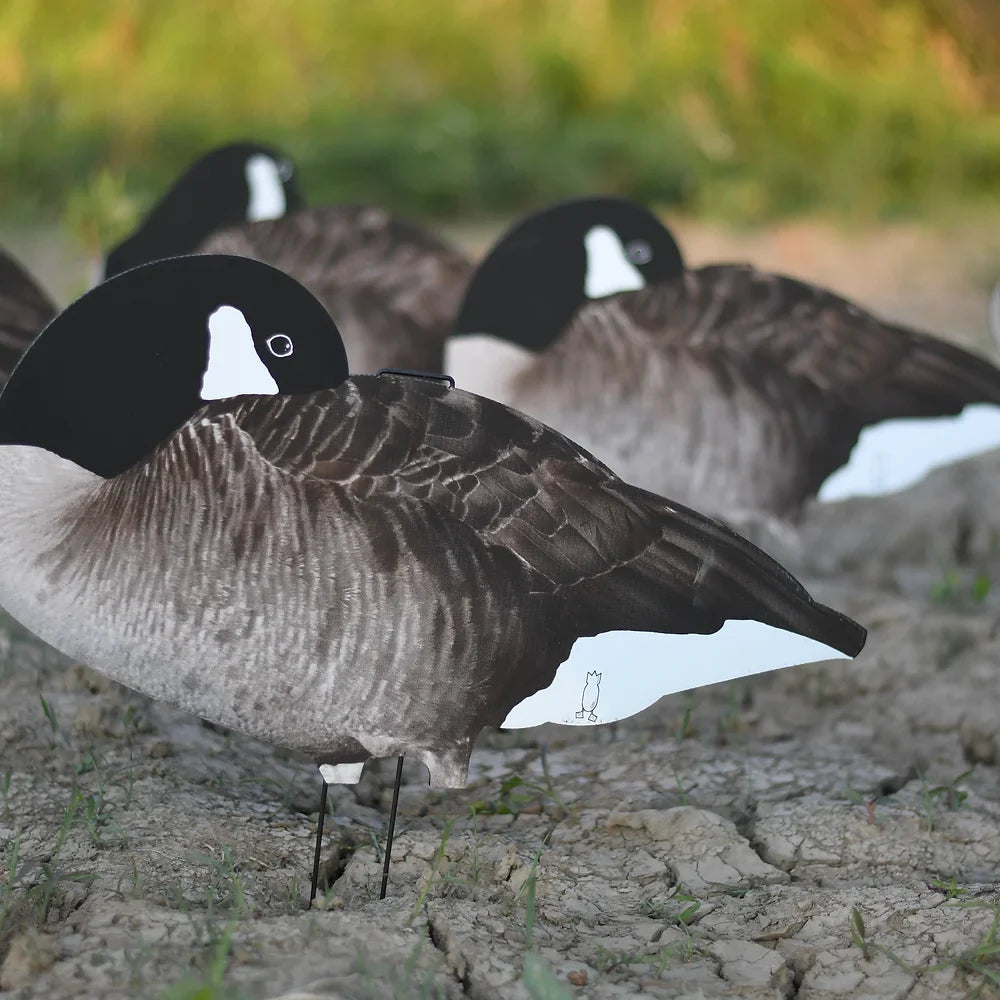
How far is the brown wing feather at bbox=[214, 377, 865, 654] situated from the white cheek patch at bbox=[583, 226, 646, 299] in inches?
84.4

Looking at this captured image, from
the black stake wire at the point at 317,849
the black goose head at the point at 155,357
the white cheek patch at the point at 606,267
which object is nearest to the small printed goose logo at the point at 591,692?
the black stake wire at the point at 317,849

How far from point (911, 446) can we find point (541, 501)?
7.54ft

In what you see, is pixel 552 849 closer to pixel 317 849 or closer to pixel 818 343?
pixel 317 849

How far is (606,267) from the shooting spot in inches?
176

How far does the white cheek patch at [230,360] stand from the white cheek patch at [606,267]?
2.31 metres

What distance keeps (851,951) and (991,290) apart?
551 centimetres

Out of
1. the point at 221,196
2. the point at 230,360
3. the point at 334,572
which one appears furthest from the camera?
the point at 221,196

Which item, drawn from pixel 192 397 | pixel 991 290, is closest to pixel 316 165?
pixel 991 290

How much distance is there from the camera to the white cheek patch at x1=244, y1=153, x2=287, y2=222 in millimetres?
5496

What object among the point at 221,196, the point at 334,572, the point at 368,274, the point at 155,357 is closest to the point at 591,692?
the point at 334,572

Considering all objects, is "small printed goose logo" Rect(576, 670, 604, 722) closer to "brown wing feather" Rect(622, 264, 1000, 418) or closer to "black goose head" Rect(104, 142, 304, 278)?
"brown wing feather" Rect(622, 264, 1000, 418)

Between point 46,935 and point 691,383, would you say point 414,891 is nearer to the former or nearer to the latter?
point 46,935

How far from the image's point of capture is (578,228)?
14.6 ft

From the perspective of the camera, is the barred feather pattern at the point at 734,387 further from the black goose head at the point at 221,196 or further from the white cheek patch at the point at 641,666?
the white cheek patch at the point at 641,666
